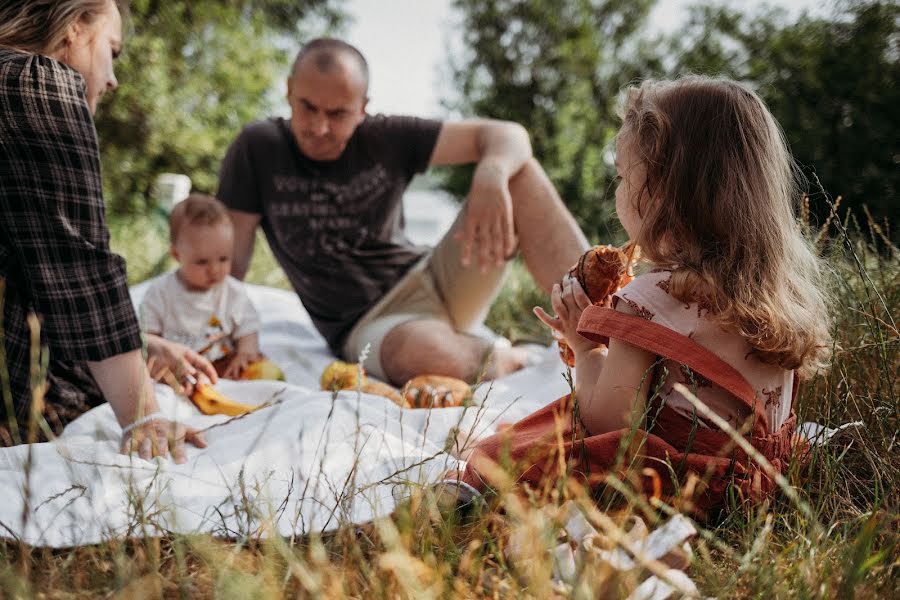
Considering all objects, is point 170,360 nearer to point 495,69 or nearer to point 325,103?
point 325,103

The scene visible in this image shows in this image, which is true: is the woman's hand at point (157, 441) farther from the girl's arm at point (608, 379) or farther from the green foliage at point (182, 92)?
the green foliage at point (182, 92)

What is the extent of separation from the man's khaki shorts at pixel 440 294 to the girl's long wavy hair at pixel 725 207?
1717 mm

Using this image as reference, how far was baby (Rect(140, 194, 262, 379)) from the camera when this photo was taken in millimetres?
3379

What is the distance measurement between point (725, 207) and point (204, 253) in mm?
2397

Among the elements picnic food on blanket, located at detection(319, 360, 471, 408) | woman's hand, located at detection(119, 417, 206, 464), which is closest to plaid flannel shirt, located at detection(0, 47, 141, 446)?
woman's hand, located at detection(119, 417, 206, 464)

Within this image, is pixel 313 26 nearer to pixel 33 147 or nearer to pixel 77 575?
pixel 33 147

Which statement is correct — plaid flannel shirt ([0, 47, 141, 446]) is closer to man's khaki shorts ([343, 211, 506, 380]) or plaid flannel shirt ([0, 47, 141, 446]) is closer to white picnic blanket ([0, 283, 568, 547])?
white picnic blanket ([0, 283, 568, 547])

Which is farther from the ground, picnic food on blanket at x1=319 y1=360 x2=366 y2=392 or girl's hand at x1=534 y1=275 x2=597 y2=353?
girl's hand at x1=534 y1=275 x2=597 y2=353

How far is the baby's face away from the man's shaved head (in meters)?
0.80

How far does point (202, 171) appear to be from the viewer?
10.7 m

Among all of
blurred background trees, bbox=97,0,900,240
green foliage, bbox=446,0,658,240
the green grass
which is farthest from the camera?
green foliage, bbox=446,0,658,240

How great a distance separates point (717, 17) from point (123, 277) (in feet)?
32.8

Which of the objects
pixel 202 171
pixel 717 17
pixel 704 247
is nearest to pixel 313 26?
pixel 202 171

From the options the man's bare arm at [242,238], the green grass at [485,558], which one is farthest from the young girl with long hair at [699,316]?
the man's bare arm at [242,238]
